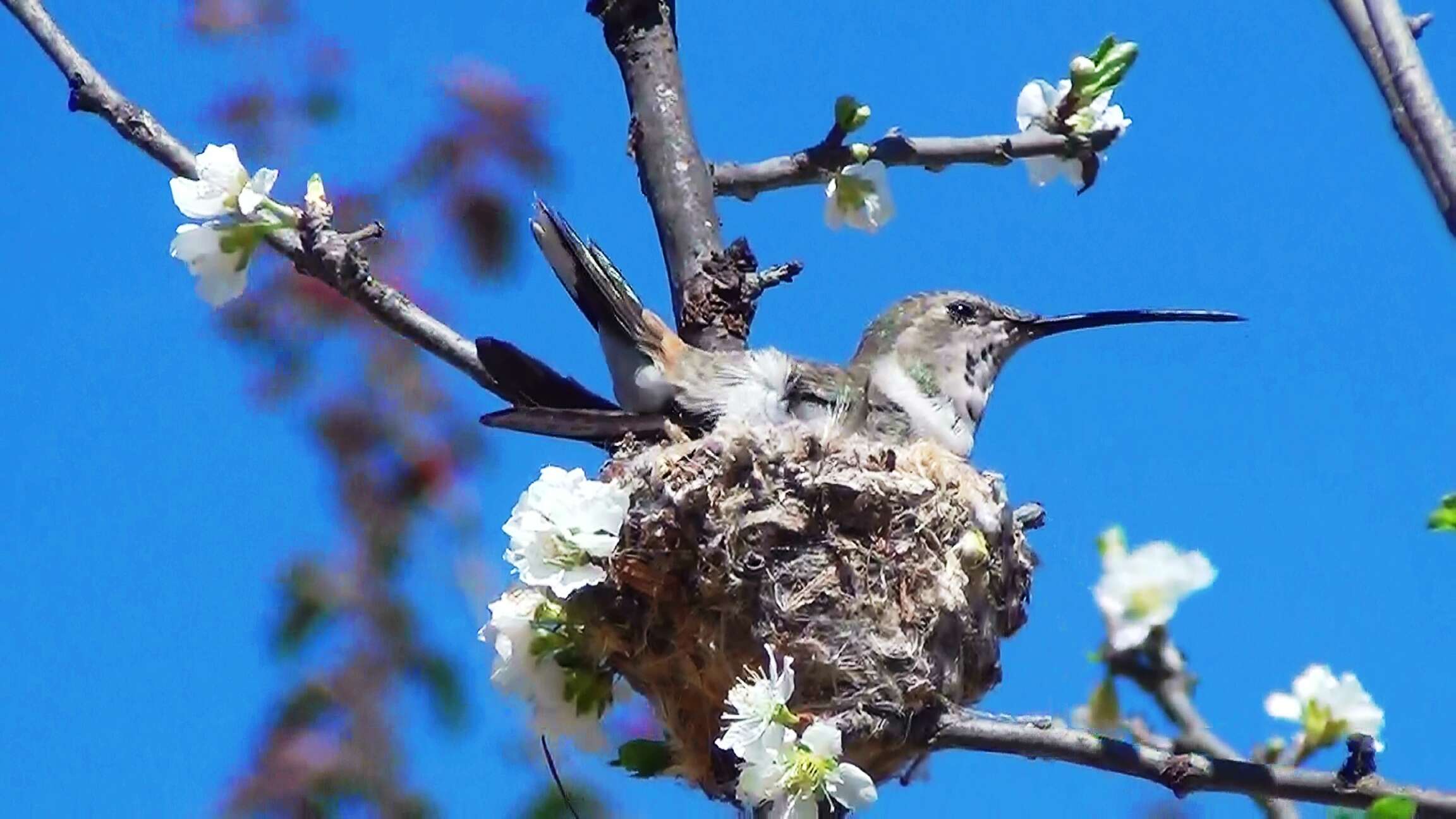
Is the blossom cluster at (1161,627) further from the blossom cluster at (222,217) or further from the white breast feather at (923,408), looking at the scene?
the white breast feather at (923,408)

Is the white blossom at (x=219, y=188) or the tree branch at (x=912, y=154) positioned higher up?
the tree branch at (x=912, y=154)

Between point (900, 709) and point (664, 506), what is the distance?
566mm

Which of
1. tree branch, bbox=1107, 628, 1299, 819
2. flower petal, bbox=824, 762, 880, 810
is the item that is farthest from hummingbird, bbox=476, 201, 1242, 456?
tree branch, bbox=1107, 628, 1299, 819

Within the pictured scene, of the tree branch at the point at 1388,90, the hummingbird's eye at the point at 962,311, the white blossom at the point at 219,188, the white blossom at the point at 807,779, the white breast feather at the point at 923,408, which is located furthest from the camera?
the hummingbird's eye at the point at 962,311

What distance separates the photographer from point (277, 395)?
22.6ft

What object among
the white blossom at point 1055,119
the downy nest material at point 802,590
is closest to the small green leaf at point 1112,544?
the downy nest material at point 802,590

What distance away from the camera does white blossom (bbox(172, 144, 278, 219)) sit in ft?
10.1

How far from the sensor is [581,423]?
3.56 metres

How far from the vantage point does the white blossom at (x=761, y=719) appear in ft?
8.83

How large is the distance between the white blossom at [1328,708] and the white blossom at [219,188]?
6.03 ft

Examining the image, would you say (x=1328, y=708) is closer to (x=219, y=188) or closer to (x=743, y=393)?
(x=743, y=393)

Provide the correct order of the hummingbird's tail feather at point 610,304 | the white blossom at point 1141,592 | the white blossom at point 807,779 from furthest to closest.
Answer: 1. the hummingbird's tail feather at point 610,304
2. the white blossom at point 807,779
3. the white blossom at point 1141,592

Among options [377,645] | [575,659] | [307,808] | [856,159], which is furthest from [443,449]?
[575,659]

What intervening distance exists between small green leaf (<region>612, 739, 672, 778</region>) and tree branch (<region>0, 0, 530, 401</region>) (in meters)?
0.81
